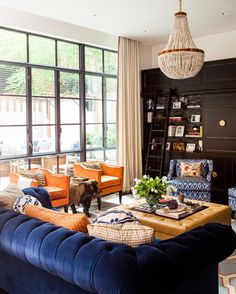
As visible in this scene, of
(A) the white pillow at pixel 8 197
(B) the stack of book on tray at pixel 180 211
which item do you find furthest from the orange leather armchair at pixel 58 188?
(A) the white pillow at pixel 8 197

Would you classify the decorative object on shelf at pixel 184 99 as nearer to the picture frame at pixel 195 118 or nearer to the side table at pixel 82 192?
the picture frame at pixel 195 118

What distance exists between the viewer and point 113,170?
680 centimetres

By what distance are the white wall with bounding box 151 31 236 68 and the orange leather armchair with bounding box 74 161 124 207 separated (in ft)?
10.1

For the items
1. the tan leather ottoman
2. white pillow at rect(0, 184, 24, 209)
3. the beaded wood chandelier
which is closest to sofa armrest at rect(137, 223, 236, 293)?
the tan leather ottoman

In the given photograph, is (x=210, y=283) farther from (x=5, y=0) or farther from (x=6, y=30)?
(x=6, y=30)

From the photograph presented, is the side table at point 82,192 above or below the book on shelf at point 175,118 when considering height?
below

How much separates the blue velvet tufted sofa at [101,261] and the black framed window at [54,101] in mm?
3566

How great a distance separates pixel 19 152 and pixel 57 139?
2.71 feet

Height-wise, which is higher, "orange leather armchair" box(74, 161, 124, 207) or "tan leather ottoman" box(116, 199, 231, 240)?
"orange leather armchair" box(74, 161, 124, 207)

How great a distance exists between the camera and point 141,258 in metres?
1.98

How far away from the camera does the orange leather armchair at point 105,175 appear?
628cm

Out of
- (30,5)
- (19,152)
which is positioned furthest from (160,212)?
(30,5)

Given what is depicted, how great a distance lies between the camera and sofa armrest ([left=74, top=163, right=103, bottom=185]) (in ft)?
20.5

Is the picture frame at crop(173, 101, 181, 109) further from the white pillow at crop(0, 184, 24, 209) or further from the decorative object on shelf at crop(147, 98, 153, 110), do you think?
the white pillow at crop(0, 184, 24, 209)
